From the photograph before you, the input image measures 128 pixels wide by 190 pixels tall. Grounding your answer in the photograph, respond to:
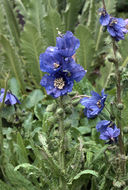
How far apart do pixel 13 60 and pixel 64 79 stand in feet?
5.35

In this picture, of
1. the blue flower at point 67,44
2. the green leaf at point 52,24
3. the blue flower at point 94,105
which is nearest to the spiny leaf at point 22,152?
the blue flower at point 94,105

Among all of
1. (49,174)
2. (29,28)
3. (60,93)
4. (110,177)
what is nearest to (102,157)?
(110,177)

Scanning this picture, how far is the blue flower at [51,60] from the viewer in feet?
4.34

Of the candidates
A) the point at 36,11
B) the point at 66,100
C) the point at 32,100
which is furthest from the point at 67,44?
the point at 36,11

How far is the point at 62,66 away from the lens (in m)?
1.33

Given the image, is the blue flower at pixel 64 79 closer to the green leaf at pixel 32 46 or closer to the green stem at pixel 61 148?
the green stem at pixel 61 148

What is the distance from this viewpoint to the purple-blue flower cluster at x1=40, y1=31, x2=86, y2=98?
4.31 ft

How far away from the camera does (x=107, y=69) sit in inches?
113

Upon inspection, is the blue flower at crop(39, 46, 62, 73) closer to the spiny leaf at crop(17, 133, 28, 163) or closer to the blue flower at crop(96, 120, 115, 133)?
the blue flower at crop(96, 120, 115, 133)

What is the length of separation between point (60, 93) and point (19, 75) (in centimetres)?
173

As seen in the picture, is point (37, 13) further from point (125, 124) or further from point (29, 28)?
point (125, 124)

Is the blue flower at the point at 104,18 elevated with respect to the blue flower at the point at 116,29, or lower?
elevated

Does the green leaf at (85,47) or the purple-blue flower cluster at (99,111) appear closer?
the purple-blue flower cluster at (99,111)

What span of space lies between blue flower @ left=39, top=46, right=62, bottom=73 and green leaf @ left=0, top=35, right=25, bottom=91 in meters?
1.44
